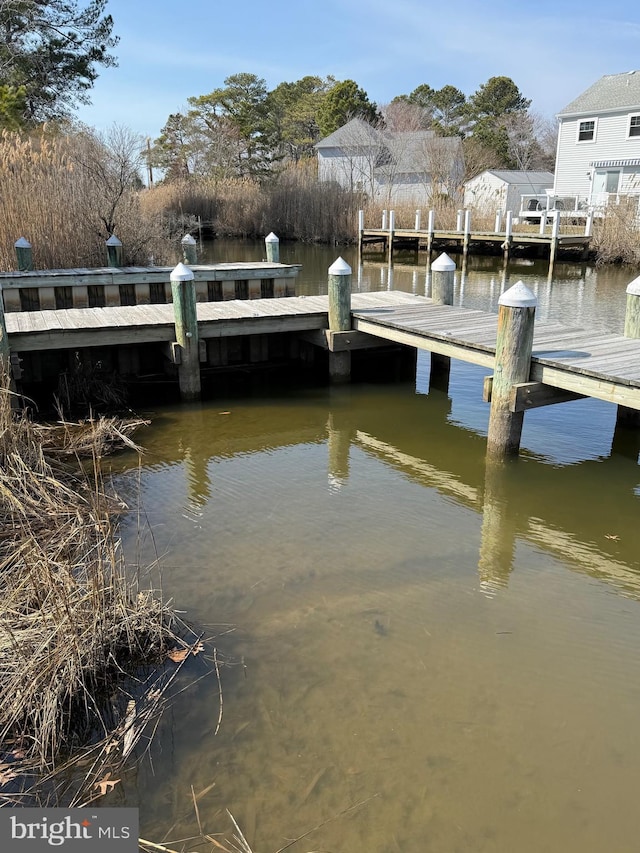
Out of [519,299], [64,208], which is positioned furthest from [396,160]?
[519,299]

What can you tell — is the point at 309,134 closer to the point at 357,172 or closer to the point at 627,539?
the point at 357,172

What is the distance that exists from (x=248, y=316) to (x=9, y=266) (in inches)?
221

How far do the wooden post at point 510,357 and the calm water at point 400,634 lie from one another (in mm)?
420

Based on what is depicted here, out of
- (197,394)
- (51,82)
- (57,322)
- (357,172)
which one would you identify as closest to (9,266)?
(57,322)

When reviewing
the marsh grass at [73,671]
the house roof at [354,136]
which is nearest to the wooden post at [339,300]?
the marsh grass at [73,671]

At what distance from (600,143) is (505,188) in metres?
8.69

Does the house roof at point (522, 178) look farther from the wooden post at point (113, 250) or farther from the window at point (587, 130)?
the wooden post at point (113, 250)

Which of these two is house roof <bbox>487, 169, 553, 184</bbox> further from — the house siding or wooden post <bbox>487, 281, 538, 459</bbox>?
wooden post <bbox>487, 281, 538, 459</bbox>

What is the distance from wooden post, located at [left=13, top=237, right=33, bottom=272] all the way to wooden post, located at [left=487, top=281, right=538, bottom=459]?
8640 mm

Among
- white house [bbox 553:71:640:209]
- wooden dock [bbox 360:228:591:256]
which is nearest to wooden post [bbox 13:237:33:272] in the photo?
wooden dock [bbox 360:228:591:256]

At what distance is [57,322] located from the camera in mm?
8914

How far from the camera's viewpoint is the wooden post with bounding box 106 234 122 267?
1317 cm

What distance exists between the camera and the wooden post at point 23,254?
39.3 ft

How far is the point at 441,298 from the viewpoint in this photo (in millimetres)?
10352
